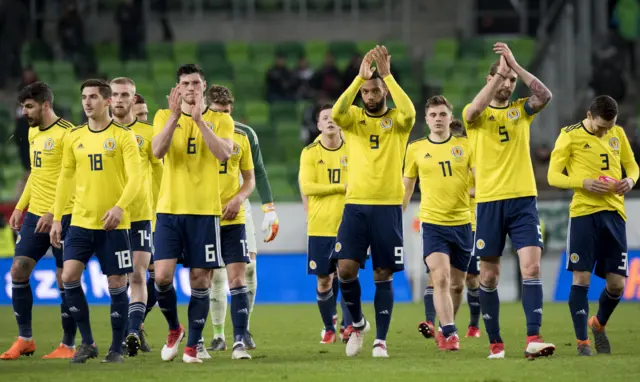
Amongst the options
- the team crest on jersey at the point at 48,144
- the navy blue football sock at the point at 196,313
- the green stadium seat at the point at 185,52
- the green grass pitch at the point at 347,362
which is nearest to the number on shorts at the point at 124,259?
the navy blue football sock at the point at 196,313

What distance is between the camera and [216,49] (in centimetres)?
2705

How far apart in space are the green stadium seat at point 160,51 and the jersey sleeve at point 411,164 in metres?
15.9

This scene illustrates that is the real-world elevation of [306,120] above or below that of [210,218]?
above

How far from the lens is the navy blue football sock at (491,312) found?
394 inches

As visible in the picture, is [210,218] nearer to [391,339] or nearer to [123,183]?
[123,183]

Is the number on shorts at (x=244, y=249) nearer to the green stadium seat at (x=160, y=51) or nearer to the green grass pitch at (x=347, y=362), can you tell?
the green grass pitch at (x=347, y=362)

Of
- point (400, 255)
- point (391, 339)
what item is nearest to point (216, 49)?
point (391, 339)

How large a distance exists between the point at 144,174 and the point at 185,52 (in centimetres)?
1605

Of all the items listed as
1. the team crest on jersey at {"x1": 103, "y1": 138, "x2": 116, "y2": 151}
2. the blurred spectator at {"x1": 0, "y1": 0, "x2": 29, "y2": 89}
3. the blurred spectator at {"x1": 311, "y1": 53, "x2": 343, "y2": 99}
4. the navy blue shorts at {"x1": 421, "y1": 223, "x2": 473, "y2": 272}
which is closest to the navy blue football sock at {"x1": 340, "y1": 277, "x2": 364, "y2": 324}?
the navy blue shorts at {"x1": 421, "y1": 223, "x2": 473, "y2": 272}

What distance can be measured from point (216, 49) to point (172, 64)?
1084 mm

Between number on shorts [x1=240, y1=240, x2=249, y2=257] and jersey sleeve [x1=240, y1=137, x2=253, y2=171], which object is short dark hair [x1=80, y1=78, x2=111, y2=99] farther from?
number on shorts [x1=240, y1=240, x2=249, y2=257]

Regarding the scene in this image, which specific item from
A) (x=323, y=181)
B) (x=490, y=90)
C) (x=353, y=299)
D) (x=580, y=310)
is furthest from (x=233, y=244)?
(x=580, y=310)

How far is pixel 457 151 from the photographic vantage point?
11.8m

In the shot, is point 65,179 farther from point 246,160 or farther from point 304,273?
point 304,273
